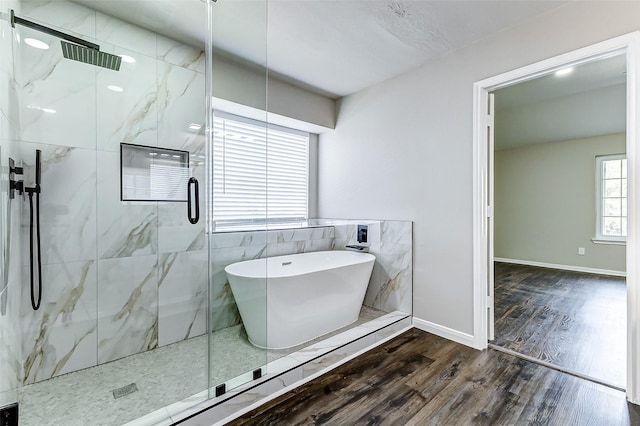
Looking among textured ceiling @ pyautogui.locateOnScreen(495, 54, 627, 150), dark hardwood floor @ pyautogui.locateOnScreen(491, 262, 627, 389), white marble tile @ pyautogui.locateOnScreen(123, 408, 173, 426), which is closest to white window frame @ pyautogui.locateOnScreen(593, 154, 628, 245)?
textured ceiling @ pyautogui.locateOnScreen(495, 54, 627, 150)

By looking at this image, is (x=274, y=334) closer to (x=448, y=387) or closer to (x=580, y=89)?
(x=448, y=387)

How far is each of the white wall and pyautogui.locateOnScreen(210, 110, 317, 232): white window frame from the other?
803mm

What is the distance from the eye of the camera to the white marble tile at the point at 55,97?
5.73 feet

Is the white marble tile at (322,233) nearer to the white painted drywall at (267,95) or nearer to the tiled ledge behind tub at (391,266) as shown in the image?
the tiled ledge behind tub at (391,266)

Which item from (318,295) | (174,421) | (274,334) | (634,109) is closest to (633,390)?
(634,109)

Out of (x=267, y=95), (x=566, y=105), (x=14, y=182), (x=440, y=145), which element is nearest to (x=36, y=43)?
(x=14, y=182)

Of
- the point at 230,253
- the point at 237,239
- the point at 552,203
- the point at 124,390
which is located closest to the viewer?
the point at 124,390

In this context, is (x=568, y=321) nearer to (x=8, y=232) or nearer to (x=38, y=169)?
(x=8, y=232)

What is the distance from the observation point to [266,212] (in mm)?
2375

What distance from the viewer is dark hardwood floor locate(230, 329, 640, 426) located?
61.2 inches

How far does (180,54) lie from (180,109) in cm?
45

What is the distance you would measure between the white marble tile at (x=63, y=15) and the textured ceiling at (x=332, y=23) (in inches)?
2.7

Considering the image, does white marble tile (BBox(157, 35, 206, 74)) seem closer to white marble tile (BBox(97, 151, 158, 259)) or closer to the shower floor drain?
white marble tile (BBox(97, 151, 158, 259))

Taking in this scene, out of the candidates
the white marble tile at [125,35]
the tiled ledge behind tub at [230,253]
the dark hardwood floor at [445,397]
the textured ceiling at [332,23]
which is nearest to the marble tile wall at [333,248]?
the tiled ledge behind tub at [230,253]
